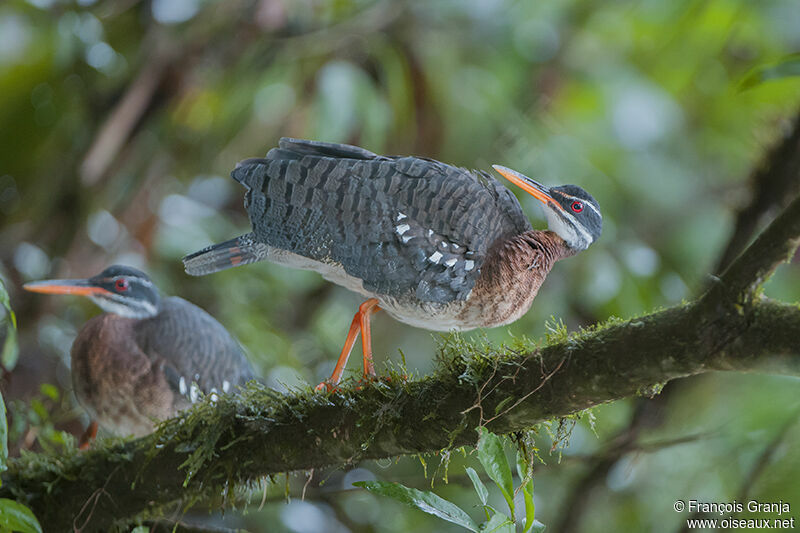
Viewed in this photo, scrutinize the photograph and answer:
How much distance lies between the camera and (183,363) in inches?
120

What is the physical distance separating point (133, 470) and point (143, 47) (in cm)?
295

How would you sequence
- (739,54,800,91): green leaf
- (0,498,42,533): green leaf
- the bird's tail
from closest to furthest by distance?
(739,54,800,91): green leaf
(0,498,42,533): green leaf
the bird's tail

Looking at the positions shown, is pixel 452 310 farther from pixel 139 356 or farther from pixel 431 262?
pixel 139 356

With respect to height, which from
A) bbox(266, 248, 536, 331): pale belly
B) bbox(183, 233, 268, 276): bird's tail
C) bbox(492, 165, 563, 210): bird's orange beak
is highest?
bbox(492, 165, 563, 210): bird's orange beak

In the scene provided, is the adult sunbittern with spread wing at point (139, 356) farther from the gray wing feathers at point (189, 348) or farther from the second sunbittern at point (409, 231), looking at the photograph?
the second sunbittern at point (409, 231)

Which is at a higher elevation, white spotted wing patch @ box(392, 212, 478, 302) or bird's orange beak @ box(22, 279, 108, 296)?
white spotted wing patch @ box(392, 212, 478, 302)

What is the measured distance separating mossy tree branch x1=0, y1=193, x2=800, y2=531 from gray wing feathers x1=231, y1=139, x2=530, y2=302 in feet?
1.33

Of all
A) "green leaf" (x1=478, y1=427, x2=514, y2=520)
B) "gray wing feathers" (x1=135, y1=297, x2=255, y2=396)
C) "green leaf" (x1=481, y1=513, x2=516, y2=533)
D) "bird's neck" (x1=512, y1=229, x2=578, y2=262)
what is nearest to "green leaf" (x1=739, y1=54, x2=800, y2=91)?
"bird's neck" (x1=512, y1=229, x2=578, y2=262)

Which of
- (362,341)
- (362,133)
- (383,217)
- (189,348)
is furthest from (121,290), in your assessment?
(362,133)

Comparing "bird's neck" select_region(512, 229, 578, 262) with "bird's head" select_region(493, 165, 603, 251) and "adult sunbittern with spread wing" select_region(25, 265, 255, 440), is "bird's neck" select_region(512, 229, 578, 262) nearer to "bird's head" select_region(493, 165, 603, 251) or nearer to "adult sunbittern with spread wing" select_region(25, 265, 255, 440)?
"bird's head" select_region(493, 165, 603, 251)

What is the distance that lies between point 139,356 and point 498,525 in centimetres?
198

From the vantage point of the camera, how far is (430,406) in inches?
69.9

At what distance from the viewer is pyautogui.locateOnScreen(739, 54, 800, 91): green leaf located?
1614mm

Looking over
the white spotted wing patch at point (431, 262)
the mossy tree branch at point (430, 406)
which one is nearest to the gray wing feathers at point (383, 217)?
the white spotted wing patch at point (431, 262)
